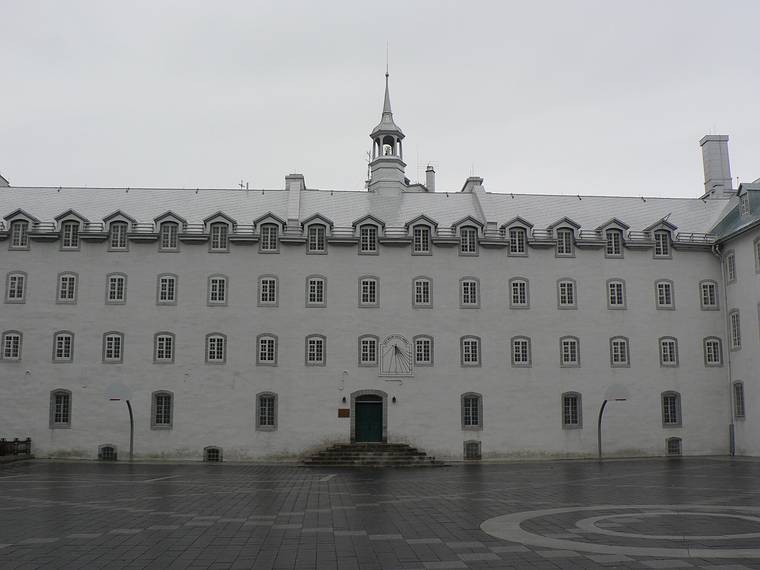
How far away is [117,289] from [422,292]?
17.5m

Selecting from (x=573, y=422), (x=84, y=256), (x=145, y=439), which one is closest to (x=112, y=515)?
(x=145, y=439)

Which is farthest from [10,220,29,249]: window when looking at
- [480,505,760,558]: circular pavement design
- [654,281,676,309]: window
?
[654,281,676,309]: window

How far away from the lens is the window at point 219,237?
4369cm

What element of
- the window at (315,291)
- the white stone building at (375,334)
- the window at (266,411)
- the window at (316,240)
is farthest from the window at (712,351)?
the window at (266,411)

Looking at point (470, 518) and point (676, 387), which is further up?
point (676, 387)

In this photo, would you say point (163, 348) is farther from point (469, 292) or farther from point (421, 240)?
point (469, 292)

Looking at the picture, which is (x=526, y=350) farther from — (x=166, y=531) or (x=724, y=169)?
(x=166, y=531)

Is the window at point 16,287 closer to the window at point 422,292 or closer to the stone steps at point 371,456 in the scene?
the stone steps at point 371,456

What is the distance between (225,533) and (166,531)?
135cm

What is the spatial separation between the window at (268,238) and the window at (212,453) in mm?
11560

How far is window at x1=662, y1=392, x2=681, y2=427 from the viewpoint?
143 ft

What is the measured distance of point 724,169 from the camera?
5134cm

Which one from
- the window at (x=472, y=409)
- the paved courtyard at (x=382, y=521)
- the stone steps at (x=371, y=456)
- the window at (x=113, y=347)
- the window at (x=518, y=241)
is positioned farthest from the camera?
the window at (x=518, y=241)

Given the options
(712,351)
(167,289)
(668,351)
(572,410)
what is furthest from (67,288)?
(712,351)
